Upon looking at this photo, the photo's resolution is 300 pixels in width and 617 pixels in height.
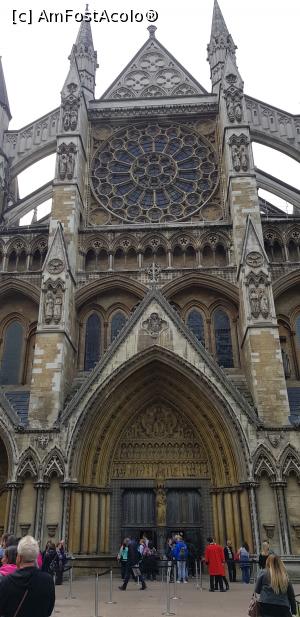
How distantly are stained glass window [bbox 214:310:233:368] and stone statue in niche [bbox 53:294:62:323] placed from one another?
6182 mm

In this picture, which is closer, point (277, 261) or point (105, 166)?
point (277, 261)

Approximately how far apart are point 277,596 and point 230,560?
10.6 meters

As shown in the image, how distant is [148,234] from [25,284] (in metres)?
5.46

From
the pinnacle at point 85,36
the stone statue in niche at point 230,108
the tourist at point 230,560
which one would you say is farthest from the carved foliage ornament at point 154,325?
the pinnacle at point 85,36

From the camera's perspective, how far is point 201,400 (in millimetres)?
17547

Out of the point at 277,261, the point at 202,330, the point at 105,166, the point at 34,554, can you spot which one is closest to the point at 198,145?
the point at 105,166

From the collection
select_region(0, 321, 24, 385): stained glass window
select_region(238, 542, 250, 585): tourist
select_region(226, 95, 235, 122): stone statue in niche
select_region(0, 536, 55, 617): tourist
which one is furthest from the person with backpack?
select_region(226, 95, 235, 122): stone statue in niche

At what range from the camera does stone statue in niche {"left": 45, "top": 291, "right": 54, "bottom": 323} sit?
1847 centimetres

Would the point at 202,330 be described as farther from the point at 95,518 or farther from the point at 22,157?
the point at 22,157

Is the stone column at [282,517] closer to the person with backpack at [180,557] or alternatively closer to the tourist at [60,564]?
the person with backpack at [180,557]

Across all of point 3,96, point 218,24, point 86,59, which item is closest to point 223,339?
point 3,96

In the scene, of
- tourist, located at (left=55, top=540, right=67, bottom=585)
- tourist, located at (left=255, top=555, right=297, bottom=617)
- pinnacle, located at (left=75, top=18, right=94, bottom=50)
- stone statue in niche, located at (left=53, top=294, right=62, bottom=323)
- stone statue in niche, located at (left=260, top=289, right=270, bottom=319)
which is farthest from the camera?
pinnacle, located at (left=75, top=18, right=94, bottom=50)

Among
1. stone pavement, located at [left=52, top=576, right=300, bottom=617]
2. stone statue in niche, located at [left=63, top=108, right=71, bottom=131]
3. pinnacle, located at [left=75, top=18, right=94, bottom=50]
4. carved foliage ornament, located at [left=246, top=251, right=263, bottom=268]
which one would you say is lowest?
stone pavement, located at [left=52, top=576, right=300, bottom=617]

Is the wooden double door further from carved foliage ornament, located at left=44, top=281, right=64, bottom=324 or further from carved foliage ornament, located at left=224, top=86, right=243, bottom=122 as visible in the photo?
carved foliage ornament, located at left=224, top=86, right=243, bottom=122
